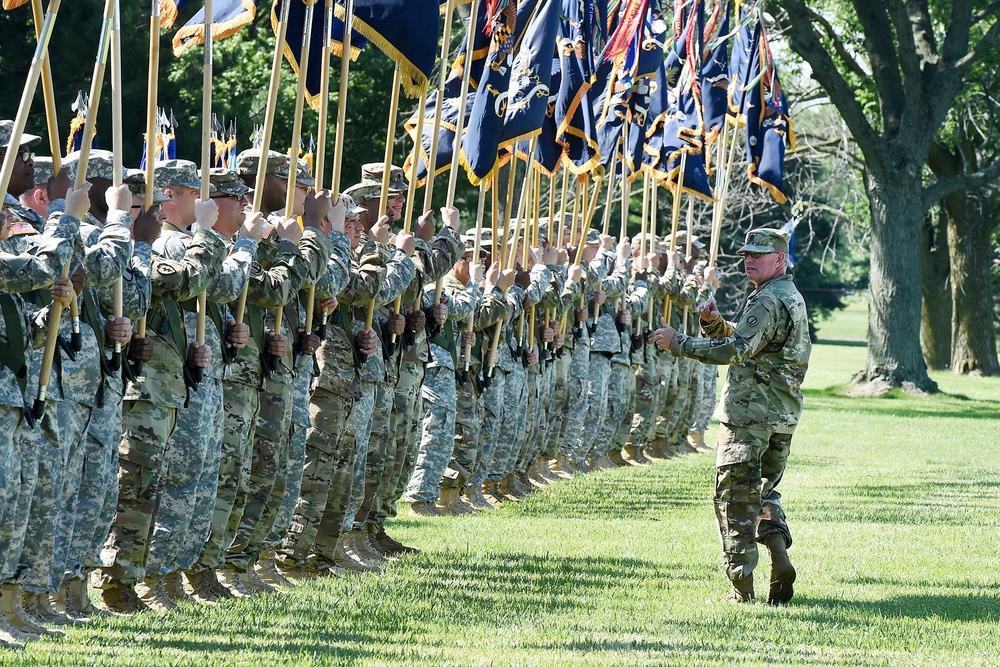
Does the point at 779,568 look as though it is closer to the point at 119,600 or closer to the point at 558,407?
the point at 119,600

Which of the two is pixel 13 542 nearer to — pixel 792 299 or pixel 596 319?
pixel 792 299

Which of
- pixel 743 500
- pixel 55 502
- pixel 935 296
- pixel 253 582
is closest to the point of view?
pixel 55 502

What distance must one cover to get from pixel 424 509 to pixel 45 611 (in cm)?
507

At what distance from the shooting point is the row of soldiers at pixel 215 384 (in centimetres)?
647

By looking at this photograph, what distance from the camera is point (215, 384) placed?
24.7ft

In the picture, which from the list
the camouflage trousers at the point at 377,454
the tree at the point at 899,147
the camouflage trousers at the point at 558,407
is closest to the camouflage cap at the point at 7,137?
the camouflage trousers at the point at 377,454

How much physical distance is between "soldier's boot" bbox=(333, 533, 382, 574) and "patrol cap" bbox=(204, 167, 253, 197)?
2175 mm

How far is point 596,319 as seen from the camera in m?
15.5

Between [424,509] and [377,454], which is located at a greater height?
[377,454]

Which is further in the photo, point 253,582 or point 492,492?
point 492,492

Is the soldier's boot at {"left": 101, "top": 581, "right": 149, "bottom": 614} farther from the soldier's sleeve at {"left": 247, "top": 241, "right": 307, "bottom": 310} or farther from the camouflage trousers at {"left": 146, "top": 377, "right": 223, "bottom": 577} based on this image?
the soldier's sleeve at {"left": 247, "top": 241, "right": 307, "bottom": 310}

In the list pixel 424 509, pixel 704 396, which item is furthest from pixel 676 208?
pixel 424 509

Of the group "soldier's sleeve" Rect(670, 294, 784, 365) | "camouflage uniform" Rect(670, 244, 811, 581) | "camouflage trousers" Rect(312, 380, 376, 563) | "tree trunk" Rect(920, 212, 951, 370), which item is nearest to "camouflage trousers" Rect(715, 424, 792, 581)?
"camouflage uniform" Rect(670, 244, 811, 581)

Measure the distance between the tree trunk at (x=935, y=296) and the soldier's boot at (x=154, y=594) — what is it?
126ft
